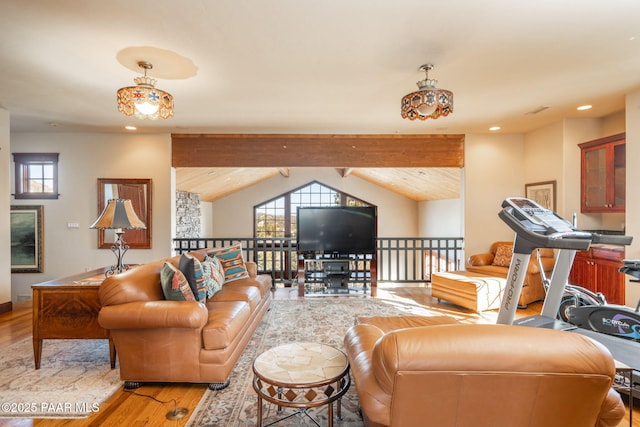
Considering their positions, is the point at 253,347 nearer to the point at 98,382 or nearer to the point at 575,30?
the point at 98,382

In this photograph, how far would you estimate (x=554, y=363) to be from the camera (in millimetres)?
966

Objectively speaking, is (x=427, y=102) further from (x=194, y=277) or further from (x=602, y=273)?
(x=602, y=273)

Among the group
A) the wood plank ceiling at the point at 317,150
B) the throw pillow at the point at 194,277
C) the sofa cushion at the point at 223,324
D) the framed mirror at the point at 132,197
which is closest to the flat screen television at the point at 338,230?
the wood plank ceiling at the point at 317,150

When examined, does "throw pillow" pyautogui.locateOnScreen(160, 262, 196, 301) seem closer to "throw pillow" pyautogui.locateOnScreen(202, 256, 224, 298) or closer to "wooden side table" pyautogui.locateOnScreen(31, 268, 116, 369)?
"throw pillow" pyautogui.locateOnScreen(202, 256, 224, 298)

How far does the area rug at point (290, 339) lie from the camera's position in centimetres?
195

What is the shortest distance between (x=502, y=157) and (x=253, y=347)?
15.7ft

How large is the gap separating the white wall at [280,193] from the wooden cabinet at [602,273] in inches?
269

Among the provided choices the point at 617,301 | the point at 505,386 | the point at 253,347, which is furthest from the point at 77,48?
the point at 617,301

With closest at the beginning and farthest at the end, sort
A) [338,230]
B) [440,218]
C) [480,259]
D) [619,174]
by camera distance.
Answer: [619,174] < [480,259] < [338,230] < [440,218]

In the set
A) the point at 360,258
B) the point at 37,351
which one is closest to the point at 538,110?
the point at 360,258

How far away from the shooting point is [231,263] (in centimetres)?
379

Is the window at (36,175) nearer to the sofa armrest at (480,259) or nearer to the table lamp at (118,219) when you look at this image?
the table lamp at (118,219)

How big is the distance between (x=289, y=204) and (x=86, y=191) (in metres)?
6.50

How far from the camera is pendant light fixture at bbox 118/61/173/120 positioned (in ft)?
8.02
